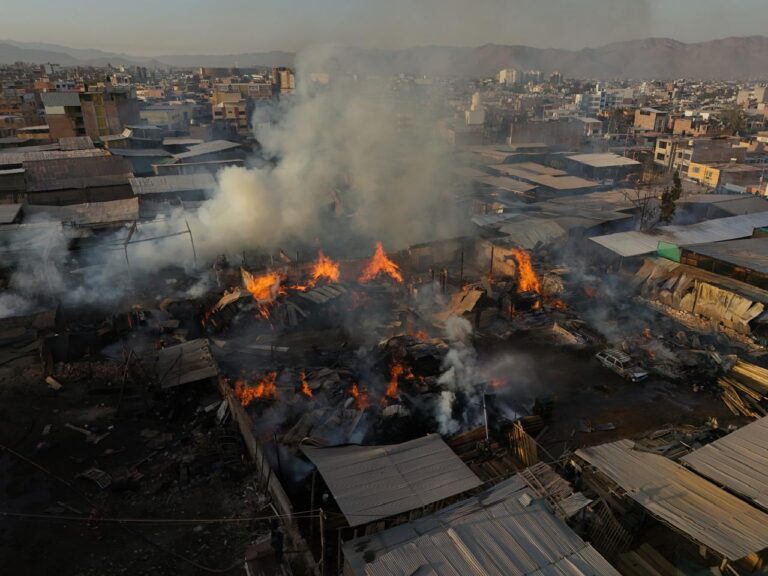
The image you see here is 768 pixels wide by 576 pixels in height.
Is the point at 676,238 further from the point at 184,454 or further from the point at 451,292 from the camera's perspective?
the point at 184,454

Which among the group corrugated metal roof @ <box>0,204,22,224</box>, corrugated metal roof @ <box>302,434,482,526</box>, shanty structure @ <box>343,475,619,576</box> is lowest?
corrugated metal roof @ <box>302,434,482,526</box>

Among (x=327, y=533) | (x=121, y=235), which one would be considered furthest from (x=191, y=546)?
(x=121, y=235)

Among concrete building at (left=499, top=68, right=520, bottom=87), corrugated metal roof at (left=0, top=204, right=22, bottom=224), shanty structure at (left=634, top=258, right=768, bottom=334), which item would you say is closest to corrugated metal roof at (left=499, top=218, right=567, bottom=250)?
shanty structure at (left=634, top=258, right=768, bottom=334)

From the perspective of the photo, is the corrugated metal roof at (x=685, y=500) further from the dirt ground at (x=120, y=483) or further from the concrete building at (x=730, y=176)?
the concrete building at (x=730, y=176)

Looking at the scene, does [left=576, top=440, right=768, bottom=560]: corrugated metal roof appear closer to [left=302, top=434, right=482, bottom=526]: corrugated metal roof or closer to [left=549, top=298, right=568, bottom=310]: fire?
[left=302, top=434, right=482, bottom=526]: corrugated metal roof

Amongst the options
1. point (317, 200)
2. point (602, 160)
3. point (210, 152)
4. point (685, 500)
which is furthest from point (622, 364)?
point (210, 152)

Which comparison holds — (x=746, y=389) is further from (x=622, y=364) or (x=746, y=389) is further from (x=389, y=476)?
(x=389, y=476)
